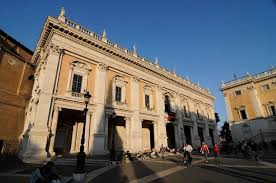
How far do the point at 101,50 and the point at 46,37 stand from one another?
5760 millimetres

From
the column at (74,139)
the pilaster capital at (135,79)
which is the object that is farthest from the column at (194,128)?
the column at (74,139)

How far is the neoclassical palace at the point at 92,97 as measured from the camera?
1518 centimetres

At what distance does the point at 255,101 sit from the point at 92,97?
34335 millimetres

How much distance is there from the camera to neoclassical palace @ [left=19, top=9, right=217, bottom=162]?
15180 millimetres

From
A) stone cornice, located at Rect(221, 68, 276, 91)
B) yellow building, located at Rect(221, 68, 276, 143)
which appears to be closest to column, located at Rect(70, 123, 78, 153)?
yellow building, located at Rect(221, 68, 276, 143)

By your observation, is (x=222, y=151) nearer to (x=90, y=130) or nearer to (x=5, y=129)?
(x=90, y=130)

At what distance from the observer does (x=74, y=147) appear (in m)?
18.2

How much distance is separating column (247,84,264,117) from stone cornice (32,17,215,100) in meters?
20.3

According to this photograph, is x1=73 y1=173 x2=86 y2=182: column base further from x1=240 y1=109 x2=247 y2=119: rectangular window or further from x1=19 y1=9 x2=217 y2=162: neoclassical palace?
x1=240 y1=109 x2=247 y2=119: rectangular window

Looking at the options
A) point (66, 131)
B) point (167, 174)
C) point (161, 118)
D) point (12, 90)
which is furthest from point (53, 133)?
point (161, 118)

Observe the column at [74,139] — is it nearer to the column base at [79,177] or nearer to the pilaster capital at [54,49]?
the pilaster capital at [54,49]

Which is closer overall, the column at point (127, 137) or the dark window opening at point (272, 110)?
the column at point (127, 137)

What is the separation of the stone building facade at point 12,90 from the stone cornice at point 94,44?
7.52ft

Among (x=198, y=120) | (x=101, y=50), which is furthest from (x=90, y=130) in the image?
(x=198, y=120)
